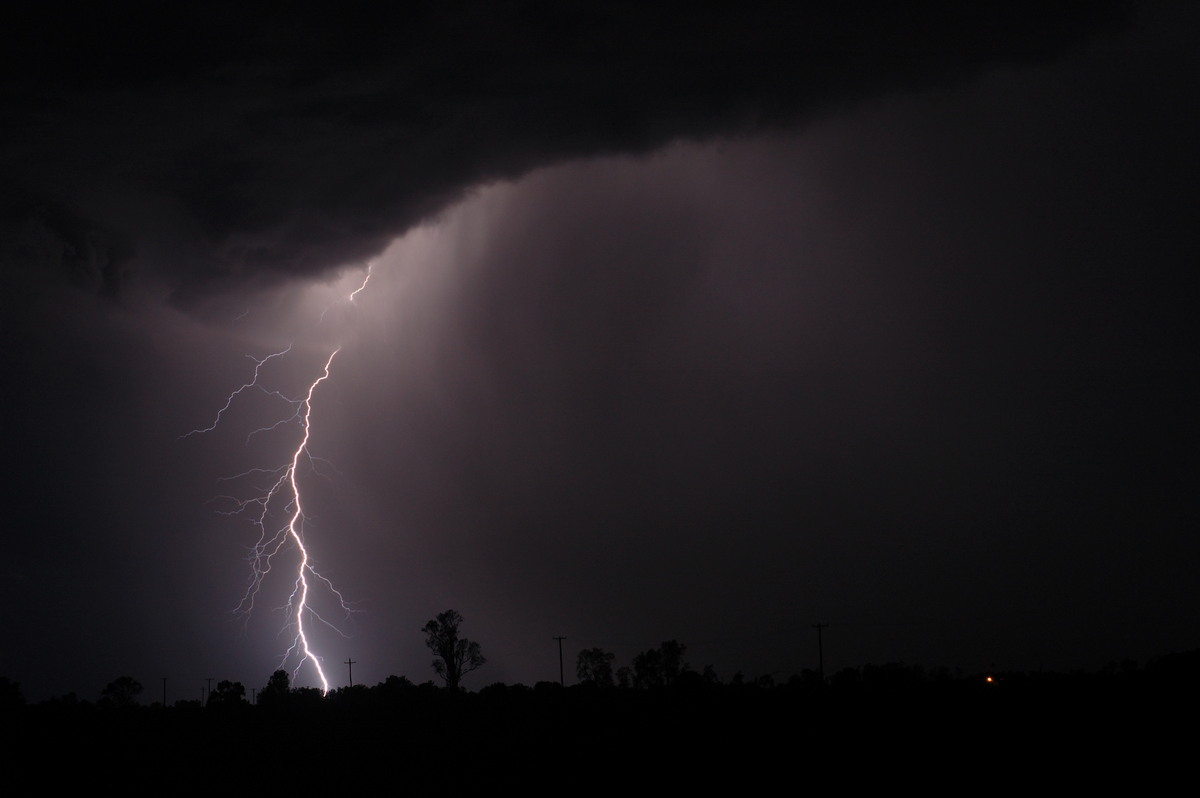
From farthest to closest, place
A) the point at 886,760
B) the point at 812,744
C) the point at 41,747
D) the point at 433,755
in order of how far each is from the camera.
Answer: the point at 41,747, the point at 433,755, the point at 812,744, the point at 886,760

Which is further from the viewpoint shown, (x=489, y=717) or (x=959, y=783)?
(x=489, y=717)

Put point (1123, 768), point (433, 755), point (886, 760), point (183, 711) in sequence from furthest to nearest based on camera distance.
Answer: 1. point (183, 711)
2. point (433, 755)
3. point (886, 760)
4. point (1123, 768)

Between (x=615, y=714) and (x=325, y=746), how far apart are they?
1017 cm

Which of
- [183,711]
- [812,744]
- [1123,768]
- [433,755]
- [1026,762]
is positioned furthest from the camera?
[183,711]

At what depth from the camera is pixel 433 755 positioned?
31.8 meters

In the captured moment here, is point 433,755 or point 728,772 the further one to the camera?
point 433,755

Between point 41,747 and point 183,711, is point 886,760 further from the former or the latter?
point 183,711

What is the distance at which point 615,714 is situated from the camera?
115ft

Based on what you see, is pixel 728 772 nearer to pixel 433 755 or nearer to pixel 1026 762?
pixel 1026 762

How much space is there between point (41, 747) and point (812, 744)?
86.0 ft

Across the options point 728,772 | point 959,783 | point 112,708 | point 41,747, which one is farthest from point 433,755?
point 112,708

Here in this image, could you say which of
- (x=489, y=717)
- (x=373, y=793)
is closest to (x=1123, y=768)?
(x=373, y=793)

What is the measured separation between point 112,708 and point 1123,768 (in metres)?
42.0

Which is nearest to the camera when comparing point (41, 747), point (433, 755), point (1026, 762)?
point (1026, 762)
